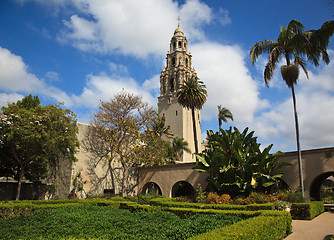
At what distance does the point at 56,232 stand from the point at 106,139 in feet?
48.1

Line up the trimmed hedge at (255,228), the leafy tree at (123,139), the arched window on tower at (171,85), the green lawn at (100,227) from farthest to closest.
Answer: the arched window on tower at (171,85) < the leafy tree at (123,139) < the green lawn at (100,227) < the trimmed hedge at (255,228)

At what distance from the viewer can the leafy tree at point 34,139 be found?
16.5m

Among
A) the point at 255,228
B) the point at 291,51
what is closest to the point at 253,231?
the point at 255,228

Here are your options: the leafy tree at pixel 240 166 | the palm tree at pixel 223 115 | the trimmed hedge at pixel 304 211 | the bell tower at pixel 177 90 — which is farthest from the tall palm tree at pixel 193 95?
the trimmed hedge at pixel 304 211

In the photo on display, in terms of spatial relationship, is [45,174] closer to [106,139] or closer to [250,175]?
[106,139]

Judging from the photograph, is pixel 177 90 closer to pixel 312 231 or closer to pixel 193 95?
pixel 193 95

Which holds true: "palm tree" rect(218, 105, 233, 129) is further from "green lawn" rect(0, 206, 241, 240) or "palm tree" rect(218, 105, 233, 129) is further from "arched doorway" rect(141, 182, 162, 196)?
"green lawn" rect(0, 206, 241, 240)

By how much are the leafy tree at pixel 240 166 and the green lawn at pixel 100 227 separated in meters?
7.29

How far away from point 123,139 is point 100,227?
618 inches

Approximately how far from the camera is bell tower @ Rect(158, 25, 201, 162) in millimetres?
44875

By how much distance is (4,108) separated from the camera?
17062 mm

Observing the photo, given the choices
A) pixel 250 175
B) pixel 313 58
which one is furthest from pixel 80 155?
pixel 313 58

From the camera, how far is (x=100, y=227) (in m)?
8.26

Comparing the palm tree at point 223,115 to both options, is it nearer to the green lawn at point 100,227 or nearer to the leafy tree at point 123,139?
the leafy tree at point 123,139
